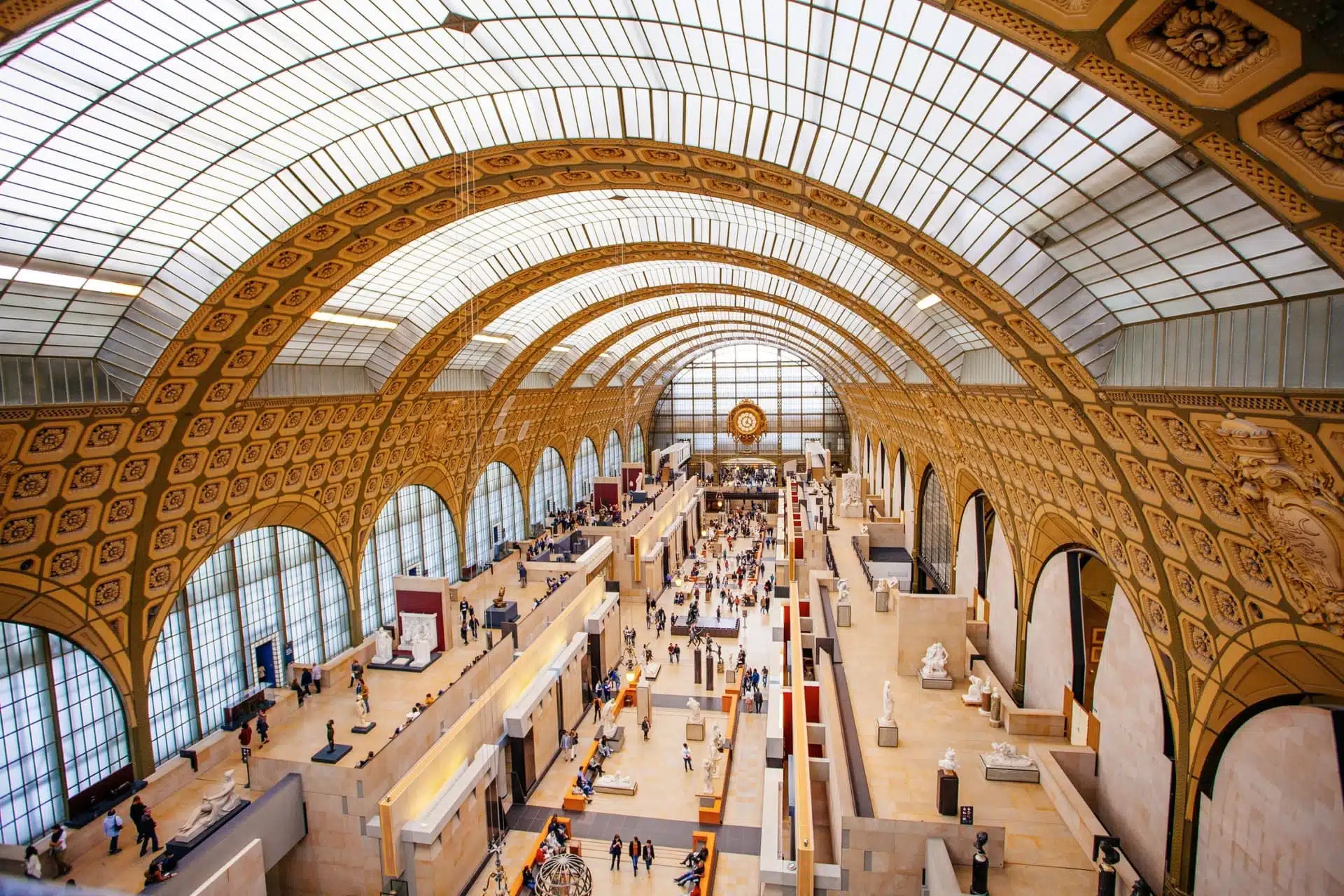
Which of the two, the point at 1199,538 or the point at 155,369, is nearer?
the point at 1199,538

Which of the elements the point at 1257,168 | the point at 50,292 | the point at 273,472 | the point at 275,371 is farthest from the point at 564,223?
the point at 1257,168

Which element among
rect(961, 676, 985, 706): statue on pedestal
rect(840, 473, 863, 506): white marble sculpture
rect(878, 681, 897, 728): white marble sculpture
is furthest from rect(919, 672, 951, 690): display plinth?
rect(840, 473, 863, 506): white marble sculpture

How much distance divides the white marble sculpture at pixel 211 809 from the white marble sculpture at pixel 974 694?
687 inches

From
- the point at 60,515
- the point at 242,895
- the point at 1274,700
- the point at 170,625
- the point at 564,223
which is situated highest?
the point at 564,223

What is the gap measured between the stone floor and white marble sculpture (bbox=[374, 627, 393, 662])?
15438 millimetres

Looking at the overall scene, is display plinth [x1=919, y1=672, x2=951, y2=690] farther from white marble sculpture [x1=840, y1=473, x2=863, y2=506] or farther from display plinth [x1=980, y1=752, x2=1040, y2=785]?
white marble sculpture [x1=840, y1=473, x2=863, y2=506]

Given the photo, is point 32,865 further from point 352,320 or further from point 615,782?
point 352,320

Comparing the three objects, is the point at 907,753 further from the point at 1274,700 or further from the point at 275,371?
the point at 275,371

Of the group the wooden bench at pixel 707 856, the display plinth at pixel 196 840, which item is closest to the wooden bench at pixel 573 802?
the wooden bench at pixel 707 856

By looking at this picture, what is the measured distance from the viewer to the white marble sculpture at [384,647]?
26453 mm

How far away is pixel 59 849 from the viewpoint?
16.4 m

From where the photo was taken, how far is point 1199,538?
11.8 metres

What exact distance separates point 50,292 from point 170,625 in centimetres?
1092

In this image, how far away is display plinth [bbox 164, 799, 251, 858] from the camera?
15.9 m
